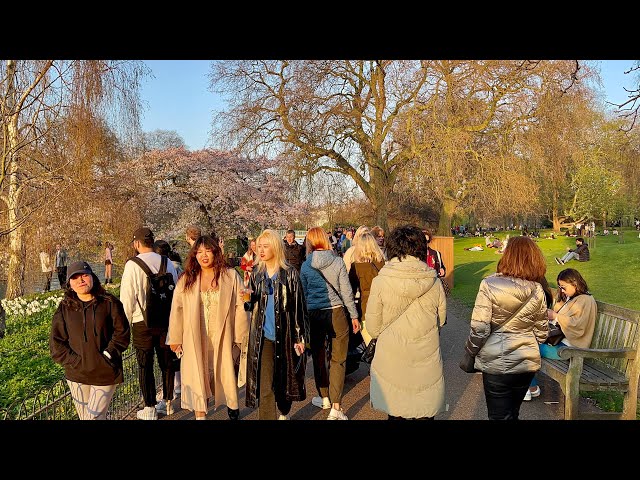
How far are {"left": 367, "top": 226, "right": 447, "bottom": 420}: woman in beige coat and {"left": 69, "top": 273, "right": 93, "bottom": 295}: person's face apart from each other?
2216mm

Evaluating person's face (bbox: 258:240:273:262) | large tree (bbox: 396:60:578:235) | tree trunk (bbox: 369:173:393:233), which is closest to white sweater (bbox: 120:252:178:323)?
person's face (bbox: 258:240:273:262)

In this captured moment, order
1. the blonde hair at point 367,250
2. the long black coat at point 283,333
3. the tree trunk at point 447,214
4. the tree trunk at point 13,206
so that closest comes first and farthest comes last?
the long black coat at point 283,333
the blonde hair at point 367,250
the tree trunk at point 13,206
the tree trunk at point 447,214

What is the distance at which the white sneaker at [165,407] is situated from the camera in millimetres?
5254

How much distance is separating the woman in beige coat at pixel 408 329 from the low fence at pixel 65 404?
278 centimetres

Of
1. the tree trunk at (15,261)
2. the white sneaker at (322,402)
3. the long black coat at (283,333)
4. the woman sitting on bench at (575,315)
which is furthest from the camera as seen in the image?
the tree trunk at (15,261)

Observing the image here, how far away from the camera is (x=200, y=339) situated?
4543mm

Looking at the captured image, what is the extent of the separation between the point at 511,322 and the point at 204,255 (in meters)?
2.63

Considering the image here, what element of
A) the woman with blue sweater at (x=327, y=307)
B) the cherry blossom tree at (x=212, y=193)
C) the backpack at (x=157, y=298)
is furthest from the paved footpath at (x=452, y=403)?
the cherry blossom tree at (x=212, y=193)

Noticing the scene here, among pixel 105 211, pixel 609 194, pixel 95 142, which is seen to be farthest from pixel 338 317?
pixel 609 194

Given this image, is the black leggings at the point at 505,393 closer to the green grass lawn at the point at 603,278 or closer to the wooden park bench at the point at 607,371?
the wooden park bench at the point at 607,371

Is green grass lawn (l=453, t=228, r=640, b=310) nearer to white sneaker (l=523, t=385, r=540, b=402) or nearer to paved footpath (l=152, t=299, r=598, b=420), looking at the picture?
paved footpath (l=152, t=299, r=598, b=420)
